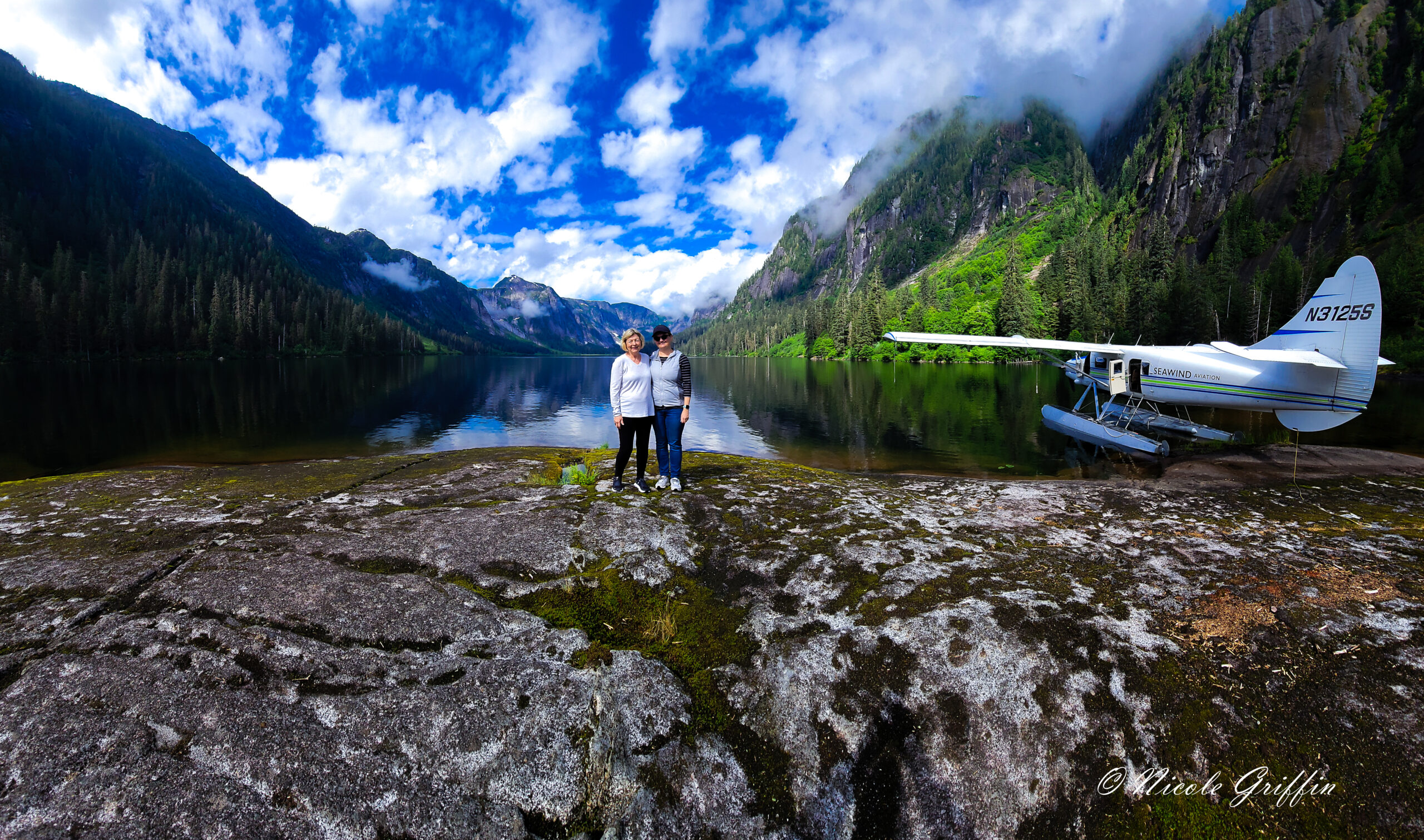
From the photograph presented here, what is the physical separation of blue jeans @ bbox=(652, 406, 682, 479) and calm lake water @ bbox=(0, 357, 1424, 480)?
37.3ft

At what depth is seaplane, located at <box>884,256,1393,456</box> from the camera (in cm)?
1493

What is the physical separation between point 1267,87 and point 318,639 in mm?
199356

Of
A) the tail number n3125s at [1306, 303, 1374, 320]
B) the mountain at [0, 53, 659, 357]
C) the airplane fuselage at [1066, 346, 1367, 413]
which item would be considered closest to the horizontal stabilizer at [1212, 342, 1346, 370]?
the airplane fuselage at [1066, 346, 1367, 413]

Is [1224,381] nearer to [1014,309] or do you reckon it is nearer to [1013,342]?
[1013,342]

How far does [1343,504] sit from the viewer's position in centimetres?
955

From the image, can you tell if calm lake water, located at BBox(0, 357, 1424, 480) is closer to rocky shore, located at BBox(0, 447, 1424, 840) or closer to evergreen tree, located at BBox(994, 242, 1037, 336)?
rocky shore, located at BBox(0, 447, 1424, 840)

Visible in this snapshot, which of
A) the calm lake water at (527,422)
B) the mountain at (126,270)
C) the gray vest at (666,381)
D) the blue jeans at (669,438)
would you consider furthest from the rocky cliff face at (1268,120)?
the mountain at (126,270)

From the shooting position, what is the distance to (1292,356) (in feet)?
51.1

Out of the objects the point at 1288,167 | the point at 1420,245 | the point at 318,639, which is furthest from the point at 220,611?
the point at 1288,167

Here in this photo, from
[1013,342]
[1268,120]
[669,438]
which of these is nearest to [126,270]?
[669,438]

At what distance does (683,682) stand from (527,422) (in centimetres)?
3194

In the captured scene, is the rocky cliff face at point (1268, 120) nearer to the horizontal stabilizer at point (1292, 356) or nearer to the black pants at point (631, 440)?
the horizontal stabilizer at point (1292, 356)

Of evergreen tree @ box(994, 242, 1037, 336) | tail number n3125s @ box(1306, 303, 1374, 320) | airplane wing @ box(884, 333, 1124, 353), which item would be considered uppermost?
evergreen tree @ box(994, 242, 1037, 336)

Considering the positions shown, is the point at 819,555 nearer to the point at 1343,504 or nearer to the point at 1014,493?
the point at 1014,493
